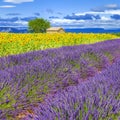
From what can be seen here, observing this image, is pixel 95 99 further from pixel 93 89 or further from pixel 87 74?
pixel 87 74

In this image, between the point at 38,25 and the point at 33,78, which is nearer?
the point at 33,78

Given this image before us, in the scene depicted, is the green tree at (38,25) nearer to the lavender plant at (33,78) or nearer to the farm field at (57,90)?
the farm field at (57,90)

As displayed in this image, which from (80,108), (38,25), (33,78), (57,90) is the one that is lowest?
(38,25)

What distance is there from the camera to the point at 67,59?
339 inches

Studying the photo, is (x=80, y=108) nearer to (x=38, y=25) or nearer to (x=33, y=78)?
(x=33, y=78)

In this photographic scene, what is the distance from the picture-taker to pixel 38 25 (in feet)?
215

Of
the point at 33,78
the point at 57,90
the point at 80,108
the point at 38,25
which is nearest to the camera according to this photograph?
the point at 80,108

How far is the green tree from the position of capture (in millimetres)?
65062

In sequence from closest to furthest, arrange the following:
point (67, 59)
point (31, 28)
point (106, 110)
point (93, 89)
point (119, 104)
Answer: point (106, 110)
point (119, 104)
point (93, 89)
point (67, 59)
point (31, 28)

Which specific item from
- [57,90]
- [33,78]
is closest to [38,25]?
[57,90]

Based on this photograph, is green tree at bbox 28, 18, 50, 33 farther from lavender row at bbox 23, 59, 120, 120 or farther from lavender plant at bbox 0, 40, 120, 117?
lavender row at bbox 23, 59, 120, 120

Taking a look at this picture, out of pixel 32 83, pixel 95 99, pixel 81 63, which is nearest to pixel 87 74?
pixel 81 63

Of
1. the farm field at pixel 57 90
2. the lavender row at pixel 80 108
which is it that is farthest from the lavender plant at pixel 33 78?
→ the lavender row at pixel 80 108

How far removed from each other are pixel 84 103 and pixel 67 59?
507cm
